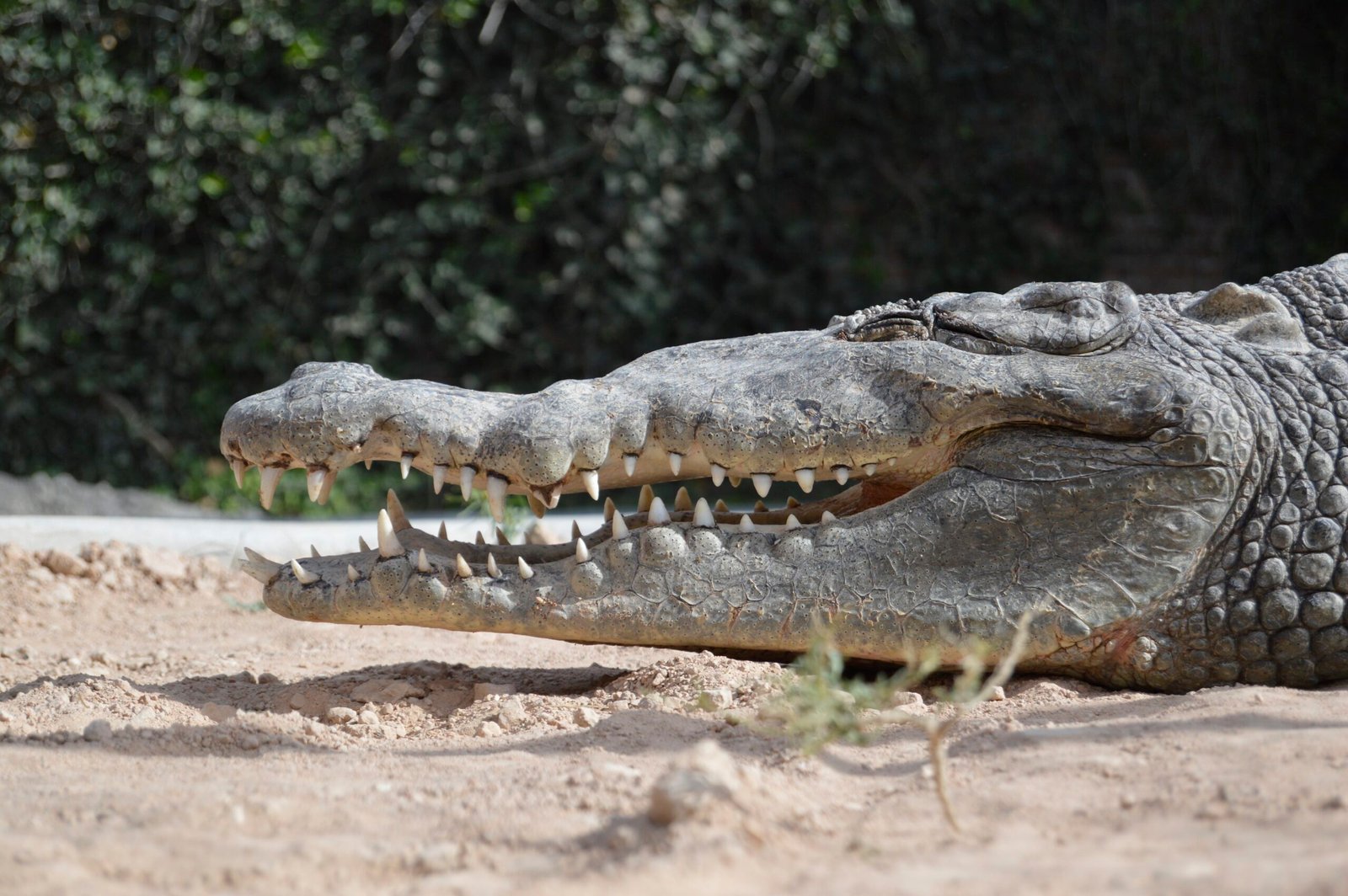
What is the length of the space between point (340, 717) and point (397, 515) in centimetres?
53

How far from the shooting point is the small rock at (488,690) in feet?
10.4

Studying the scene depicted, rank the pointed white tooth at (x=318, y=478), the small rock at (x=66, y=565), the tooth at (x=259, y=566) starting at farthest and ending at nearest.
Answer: the small rock at (x=66, y=565) → the tooth at (x=259, y=566) → the pointed white tooth at (x=318, y=478)

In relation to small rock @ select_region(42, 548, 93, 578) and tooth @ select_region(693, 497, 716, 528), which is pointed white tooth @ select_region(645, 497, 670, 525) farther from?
small rock @ select_region(42, 548, 93, 578)

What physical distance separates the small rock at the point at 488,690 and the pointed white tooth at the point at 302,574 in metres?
0.48

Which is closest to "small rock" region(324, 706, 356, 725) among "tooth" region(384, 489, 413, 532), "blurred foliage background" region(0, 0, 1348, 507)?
"tooth" region(384, 489, 413, 532)

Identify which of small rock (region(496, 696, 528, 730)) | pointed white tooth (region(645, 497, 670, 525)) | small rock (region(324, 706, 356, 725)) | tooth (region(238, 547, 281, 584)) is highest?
pointed white tooth (region(645, 497, 670, 525))

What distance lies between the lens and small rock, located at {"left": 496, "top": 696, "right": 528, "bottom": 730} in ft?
9.38

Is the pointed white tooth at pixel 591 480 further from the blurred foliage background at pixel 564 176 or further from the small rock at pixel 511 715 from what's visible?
the blurred foliage background at pixel 564 176

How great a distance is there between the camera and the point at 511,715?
2.89m

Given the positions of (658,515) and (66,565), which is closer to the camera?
(658,515)

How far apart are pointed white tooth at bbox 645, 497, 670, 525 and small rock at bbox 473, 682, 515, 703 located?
57cm

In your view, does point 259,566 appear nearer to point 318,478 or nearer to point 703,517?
point 318,478

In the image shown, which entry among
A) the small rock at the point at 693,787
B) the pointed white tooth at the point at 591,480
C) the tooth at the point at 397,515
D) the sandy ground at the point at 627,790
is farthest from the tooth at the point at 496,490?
the small rock at the point at 693,787

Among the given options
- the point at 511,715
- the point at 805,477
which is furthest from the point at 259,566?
the point at 805,477
